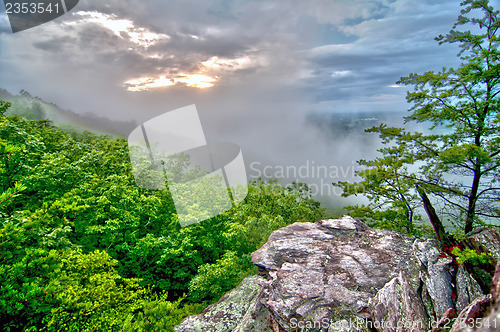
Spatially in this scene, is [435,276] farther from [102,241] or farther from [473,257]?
[102,241]

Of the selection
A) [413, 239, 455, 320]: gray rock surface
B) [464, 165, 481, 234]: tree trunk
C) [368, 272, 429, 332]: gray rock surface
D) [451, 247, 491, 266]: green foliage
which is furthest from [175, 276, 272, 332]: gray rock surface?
[464, 165, 481, 234]: tree trunk

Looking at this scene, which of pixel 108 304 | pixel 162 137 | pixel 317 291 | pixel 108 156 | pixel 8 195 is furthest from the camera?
pixel 162 137

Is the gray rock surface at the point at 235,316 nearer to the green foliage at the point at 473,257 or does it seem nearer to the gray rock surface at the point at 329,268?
the gray rock surface at the point at 329,268

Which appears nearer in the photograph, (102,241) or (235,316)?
(235,316)

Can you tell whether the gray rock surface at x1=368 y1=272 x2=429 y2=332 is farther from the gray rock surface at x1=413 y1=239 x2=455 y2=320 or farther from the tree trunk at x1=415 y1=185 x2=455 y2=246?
Result: the tree trunk at x1=415 y1=185 x2=455 y2=246

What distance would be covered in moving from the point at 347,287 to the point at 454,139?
44.8 ft

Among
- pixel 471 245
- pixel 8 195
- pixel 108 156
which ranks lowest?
pixel 471 245

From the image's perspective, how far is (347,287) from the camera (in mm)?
8922

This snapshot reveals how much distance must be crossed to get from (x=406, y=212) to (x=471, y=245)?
5.49 metres

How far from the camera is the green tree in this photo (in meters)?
14.1

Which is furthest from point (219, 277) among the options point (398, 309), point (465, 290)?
point (465, 290)

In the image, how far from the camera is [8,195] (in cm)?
646

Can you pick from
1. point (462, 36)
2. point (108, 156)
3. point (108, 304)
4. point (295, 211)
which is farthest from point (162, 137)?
point (462, 36)

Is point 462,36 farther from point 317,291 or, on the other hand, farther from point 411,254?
point 317,291
